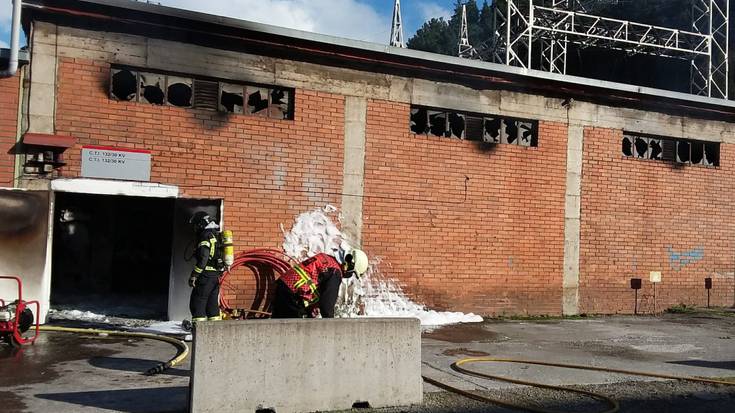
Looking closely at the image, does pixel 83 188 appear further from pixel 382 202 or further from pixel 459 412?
pixel 459 412

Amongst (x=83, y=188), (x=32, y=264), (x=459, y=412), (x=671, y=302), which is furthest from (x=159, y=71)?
(x=671, y=302)

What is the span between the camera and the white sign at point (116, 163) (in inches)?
380

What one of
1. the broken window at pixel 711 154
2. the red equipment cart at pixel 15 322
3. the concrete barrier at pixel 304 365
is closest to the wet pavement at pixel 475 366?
the red equipment cart at pixel 15 322

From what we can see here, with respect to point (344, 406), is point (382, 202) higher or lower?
higher

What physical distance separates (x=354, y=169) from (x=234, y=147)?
82.7 inches

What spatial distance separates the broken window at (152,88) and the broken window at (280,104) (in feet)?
5.75

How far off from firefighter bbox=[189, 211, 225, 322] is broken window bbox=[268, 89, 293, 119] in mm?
3271

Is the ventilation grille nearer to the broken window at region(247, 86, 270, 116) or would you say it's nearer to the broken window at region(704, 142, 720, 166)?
the broken window at region(247, 86, 270, 116)

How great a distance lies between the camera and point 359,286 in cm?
1139

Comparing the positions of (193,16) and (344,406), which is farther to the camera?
(193,16)

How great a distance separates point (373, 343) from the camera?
19.0 feet

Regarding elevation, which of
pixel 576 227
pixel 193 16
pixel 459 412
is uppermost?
pixel 193 16

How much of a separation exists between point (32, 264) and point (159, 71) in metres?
3.43

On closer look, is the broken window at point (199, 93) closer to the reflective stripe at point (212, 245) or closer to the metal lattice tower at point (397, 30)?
the reflective stripe at point (212, 245)
